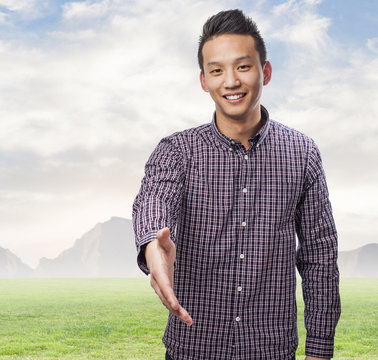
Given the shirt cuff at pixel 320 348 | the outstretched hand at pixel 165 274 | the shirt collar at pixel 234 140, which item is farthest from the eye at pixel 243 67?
the shirt cuff at pixel 320 348

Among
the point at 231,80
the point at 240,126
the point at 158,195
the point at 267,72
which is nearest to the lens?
the point at 158,195

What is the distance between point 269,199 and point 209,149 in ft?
1.29

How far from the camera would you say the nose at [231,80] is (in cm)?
247

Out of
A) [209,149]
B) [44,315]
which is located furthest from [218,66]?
[44,315]

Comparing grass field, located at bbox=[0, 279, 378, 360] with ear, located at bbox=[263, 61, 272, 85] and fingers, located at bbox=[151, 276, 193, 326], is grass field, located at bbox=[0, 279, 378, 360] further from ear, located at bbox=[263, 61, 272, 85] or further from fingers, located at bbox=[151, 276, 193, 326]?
fingers, located at bbox=[151, 276, 193, 326]

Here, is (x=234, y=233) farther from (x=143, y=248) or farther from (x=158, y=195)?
(x=143, y=248)

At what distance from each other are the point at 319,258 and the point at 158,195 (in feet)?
3.29

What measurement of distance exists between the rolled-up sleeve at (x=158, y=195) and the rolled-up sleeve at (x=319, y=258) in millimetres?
694

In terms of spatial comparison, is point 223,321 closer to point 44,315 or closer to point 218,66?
point 218,66

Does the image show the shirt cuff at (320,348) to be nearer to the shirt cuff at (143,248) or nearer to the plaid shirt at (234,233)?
the plaid shirt at (234,233)

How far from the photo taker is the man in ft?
8.23

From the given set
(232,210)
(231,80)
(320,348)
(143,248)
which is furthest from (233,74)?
(320,348)

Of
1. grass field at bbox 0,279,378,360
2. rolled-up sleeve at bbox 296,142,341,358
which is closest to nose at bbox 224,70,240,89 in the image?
rolled-up sleeve at bbox 296,142,341,358

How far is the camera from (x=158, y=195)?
2.31m
